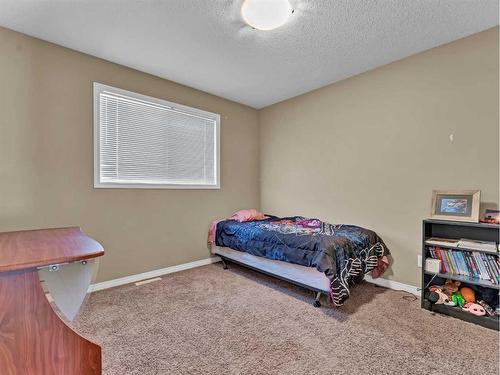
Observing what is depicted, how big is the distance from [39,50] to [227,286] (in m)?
2.96

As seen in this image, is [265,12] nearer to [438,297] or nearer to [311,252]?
[311,252]

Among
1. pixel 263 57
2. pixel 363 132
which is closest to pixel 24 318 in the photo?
pixel 263 57

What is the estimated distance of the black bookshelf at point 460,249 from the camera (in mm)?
1979

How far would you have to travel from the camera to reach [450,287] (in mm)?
2236

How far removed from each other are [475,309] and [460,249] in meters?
0.47

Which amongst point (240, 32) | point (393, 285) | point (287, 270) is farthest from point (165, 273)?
point (240, 32)

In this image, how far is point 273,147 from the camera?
163 inches

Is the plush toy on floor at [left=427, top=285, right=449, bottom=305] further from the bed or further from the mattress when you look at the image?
the mattress

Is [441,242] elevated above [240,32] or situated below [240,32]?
below

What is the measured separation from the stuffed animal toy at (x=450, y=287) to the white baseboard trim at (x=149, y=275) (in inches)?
105

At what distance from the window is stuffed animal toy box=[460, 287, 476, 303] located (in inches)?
117

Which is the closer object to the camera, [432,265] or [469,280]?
[469,280]

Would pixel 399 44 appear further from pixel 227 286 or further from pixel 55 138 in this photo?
pixel 55 138

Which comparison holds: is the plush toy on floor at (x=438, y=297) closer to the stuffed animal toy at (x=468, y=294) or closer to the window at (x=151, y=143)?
the stuffed animal toy at (x=468, y=294)
